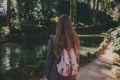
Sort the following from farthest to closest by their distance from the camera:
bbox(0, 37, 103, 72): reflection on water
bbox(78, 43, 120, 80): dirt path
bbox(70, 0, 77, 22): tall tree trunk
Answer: bbox(70, 0, 77, 22): tall tree trunk, bbox(0, 37, 103, 72): reflection on water, bbox(78, 43, 120, 80): dirt path

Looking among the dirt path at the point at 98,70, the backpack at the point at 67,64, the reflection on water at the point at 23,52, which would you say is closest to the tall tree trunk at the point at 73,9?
the reflection on water at the point at 23,52

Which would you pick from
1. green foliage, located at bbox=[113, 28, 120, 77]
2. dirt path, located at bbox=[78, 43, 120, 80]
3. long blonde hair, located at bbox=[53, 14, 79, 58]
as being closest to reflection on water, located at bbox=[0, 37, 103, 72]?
dirt path, located at bbox=[78, 43, 120, 80]

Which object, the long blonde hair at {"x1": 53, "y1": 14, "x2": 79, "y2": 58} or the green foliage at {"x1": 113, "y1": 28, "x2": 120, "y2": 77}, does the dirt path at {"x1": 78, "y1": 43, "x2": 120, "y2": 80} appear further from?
the long blonde hair at {"x1": 53, "y1": 14, "x2": 79, "y2": 58}

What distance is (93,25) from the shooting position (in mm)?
34219

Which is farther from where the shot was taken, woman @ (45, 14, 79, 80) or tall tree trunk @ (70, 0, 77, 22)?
tall tree trunk @ (70, 0, 77, 22)

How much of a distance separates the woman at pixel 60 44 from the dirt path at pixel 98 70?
19.5 ft

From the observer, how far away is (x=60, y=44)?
3918 millimetres

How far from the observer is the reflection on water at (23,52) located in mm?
16159

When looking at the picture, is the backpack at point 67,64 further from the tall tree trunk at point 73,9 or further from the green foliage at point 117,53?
the tall tree trunk at point 73,9

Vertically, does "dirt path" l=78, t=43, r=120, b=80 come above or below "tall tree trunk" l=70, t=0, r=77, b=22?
below

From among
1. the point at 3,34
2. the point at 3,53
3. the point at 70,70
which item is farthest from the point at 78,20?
the point at 70,70

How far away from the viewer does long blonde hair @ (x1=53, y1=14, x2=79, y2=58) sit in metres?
3.86

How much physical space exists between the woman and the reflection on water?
33.7ft

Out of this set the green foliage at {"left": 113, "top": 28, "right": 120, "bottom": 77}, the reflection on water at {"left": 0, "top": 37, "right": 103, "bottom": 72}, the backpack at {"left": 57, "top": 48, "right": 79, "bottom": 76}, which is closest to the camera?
the backpack at {"left": 57, "top": 48, "right": 79, "bottom": 76}
